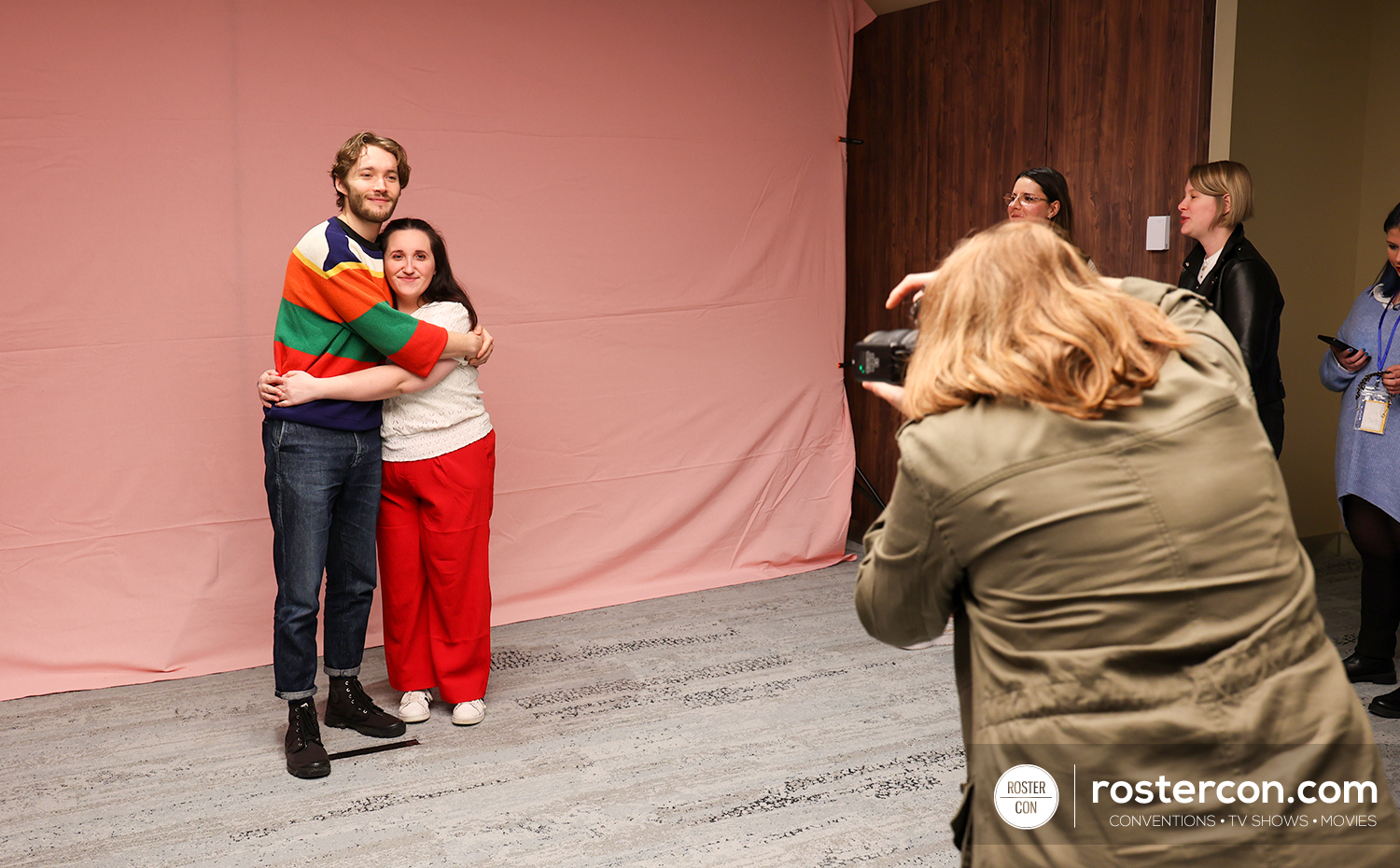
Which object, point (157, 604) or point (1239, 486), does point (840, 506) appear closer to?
point (157, 604)

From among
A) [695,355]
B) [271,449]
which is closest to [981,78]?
[695,355]

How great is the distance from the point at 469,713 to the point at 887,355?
6.17 ft

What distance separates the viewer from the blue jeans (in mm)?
2531

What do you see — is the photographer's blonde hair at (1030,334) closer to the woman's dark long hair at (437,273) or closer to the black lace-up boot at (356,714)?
the woman's dark long hair at (437,273)


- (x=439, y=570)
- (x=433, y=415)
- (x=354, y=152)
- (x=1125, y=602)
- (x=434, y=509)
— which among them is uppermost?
(x=354, y=152)

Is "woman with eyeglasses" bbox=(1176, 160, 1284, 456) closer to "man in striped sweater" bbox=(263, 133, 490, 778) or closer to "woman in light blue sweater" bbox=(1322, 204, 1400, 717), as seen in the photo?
"woman in light blue sweater" bbox=(1322, 204, 1400, 717)

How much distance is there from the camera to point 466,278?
11.3ft

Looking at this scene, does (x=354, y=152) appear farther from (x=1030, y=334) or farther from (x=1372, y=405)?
(x=1372, y=405)

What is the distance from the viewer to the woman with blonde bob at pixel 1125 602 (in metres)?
0.95

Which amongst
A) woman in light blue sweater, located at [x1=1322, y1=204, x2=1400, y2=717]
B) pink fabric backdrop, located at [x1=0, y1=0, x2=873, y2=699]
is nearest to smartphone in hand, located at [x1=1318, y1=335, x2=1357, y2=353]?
woman in light blue sweater, located at [x1=1322, y1=204, x2=1400, y2=717]

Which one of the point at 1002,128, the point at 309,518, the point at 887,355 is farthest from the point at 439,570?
the point at 1002,128

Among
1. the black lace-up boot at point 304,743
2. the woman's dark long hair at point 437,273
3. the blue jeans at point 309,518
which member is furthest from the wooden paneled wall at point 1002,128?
the black lace-up boot at point 304,743

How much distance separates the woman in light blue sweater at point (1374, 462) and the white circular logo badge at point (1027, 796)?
2.35 m

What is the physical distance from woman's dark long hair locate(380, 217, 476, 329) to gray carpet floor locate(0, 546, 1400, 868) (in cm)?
108
